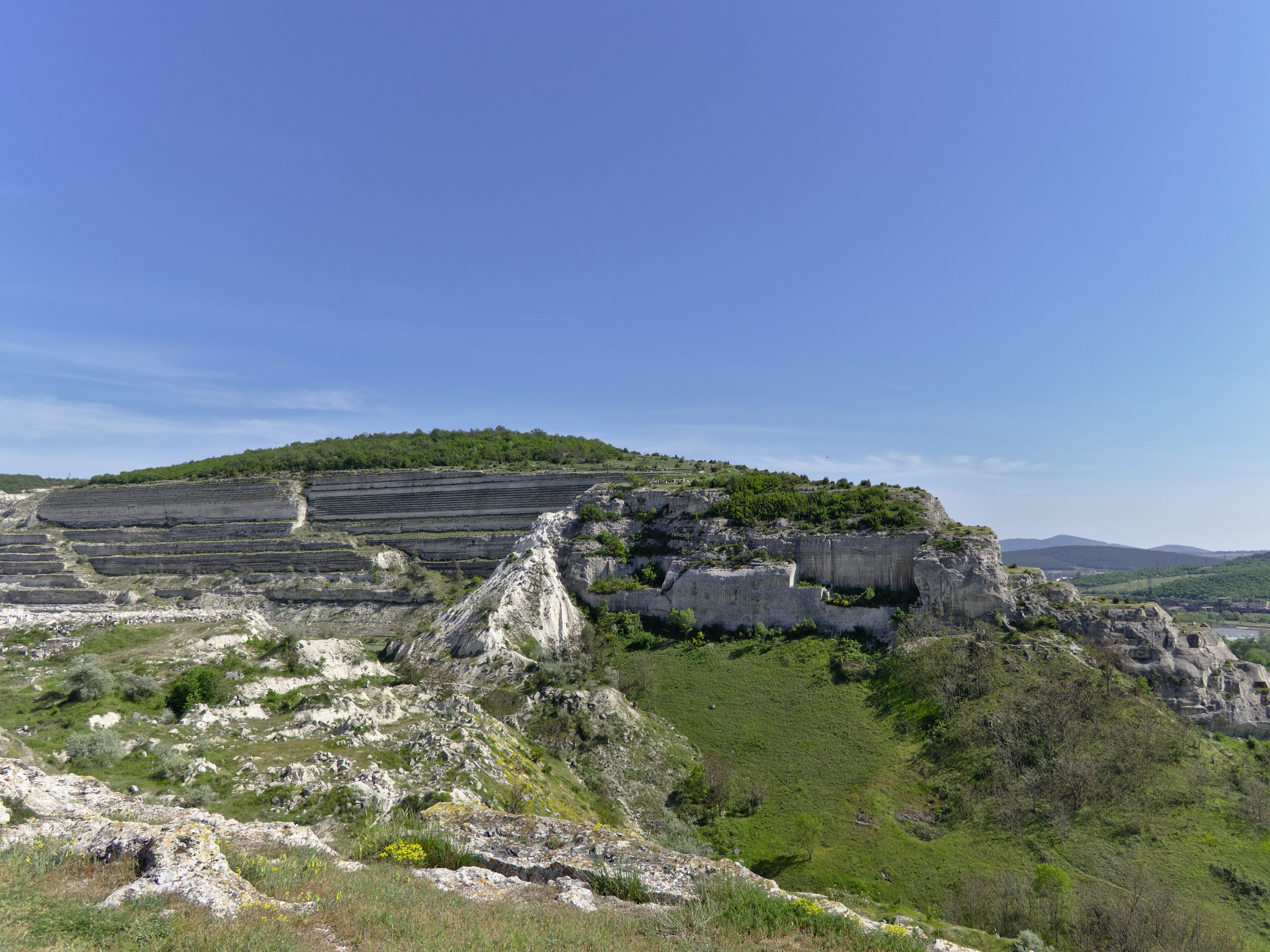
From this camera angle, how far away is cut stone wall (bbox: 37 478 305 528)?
51406mm

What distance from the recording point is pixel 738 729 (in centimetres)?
2455

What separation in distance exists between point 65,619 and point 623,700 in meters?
23.2

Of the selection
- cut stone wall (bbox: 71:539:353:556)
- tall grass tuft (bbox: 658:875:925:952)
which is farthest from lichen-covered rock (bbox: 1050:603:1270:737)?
cut stone wall (bbox: 71:539:353:556)

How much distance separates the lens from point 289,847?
8953 mm

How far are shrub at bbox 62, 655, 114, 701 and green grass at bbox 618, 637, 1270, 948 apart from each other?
18.3m

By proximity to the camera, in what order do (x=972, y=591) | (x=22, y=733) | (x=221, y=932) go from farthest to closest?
(x=972, y=591) < (x=22, y=733) < (x=221, y=932)

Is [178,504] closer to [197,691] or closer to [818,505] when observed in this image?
[197,691]

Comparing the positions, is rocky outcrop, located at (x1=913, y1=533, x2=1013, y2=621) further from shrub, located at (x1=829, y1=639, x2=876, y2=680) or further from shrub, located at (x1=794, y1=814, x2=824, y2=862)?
shrub, located at (x1=794, y1=814, x2=824, y2=862)

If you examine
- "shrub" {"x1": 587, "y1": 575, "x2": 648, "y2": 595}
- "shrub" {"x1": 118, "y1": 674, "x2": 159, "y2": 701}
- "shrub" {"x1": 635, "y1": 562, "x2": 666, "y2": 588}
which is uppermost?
"shrub" {"x1": 635, "y1": 562, "x2": 666, "y2": 588}

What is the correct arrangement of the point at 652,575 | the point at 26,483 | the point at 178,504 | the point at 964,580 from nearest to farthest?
the point at 964,580 → the point at 652,575 → the point at 178,504 → the point at 26,483

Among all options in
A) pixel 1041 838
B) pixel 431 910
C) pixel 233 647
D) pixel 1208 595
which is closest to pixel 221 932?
pixel 431 910

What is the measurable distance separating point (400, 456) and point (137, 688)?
4580 cm

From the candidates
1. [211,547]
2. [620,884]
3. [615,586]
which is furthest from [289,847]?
[211,547]

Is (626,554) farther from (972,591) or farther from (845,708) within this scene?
(972,591)
